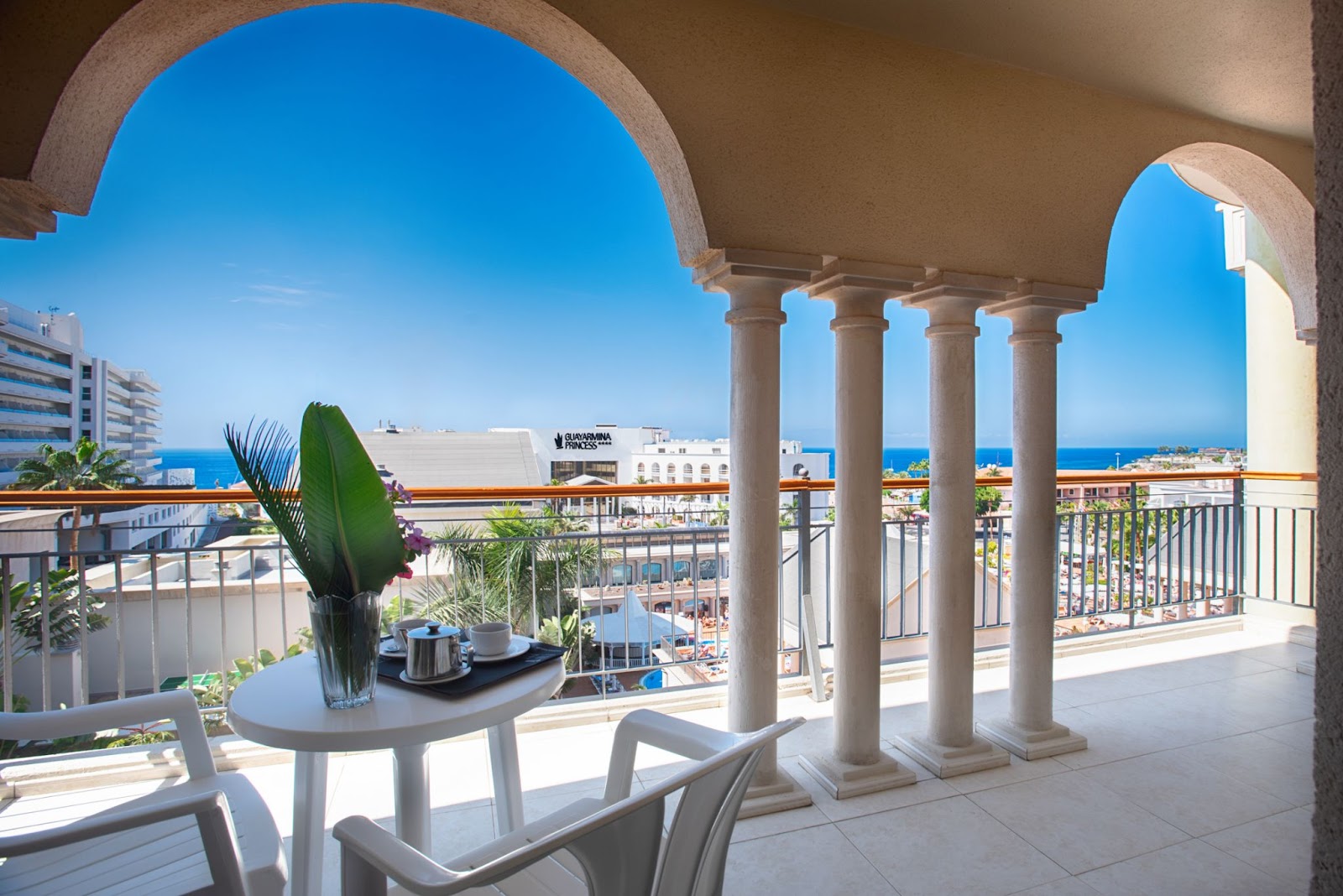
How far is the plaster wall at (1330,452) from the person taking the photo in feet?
1.77

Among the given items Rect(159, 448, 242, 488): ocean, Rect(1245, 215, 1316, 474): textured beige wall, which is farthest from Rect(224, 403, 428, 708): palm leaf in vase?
Rect(159, 448, 242, 488): ocean

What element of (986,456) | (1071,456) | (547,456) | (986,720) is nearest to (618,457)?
(547,456)

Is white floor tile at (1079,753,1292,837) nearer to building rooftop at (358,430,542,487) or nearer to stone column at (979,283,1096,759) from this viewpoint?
stone column at (979,283,1096,759)

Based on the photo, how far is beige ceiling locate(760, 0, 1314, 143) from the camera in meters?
2.04

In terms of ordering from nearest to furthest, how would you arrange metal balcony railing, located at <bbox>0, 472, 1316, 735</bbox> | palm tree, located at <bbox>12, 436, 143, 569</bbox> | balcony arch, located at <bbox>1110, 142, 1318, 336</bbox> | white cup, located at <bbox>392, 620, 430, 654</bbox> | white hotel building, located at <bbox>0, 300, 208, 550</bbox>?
white cup, located at <bbox>392, 620, 430, 654</bbox> < metal balcony railing, located at <bbox>0, 472, 1316, 735</bbox> < white hotel building, located at <bbox>0, 300, 208, 550</bbox> < balcony arch, located at <bbox>1110, 142, 1318, 336</bbox> < palm tree, located at <bbox>12, 436, 143, 569</bbox>

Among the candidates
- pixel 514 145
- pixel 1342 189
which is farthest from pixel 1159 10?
pixel 514 145

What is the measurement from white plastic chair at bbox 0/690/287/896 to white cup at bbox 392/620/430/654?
0.40 metres

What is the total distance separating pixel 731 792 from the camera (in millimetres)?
1048

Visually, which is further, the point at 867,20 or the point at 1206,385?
the point at 1206,385

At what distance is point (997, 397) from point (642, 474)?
42057 millimetres

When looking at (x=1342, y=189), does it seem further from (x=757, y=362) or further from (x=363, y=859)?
(x=757, y=362)

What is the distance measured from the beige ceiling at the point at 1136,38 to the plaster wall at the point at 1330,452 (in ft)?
5.82

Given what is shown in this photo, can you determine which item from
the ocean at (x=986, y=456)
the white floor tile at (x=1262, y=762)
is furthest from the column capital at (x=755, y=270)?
the ocean at (x=986, y=456)

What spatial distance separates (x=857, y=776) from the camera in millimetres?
2205
